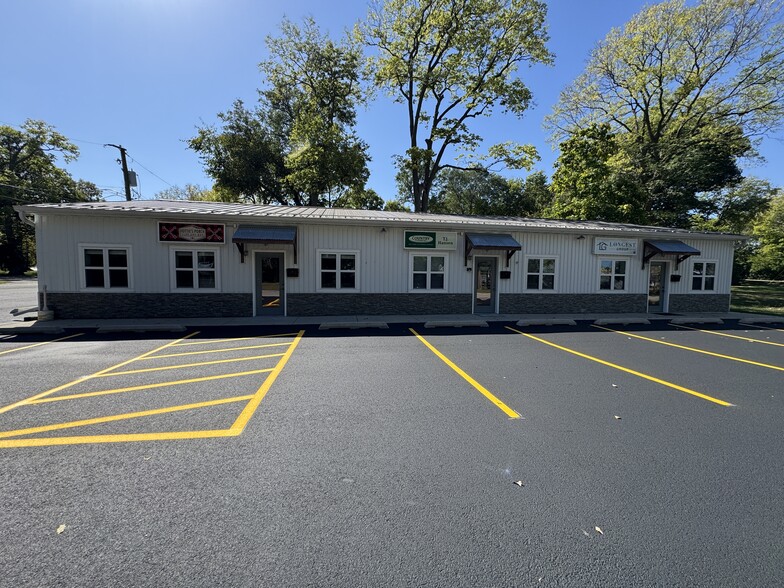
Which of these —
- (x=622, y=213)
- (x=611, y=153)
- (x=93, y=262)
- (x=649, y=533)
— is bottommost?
(x=649, y=533)

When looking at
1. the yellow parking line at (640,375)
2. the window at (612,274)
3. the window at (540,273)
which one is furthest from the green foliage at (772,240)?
the yellow parking line at (640,375)

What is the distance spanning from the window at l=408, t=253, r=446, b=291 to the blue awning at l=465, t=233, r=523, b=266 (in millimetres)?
1037

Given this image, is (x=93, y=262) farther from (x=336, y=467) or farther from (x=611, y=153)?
(x=611, y=153)

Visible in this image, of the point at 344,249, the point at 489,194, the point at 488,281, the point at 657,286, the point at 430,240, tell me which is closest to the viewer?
the point at 344,249

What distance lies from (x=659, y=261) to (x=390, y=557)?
17221 millimetres

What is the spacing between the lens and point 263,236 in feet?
36.5

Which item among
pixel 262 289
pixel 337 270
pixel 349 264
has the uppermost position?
pixel 349 264

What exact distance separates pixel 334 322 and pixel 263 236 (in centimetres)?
355

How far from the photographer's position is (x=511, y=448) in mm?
3539

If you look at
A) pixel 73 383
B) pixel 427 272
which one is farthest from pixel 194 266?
pixel 427 272

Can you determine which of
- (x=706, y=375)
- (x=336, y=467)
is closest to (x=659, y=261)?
(x=706, y=375)

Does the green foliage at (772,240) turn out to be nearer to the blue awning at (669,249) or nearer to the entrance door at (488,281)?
the blue awning at (669,249)

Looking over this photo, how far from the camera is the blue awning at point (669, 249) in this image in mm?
13688

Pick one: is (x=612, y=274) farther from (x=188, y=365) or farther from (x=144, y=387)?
(x=144, y=387)
